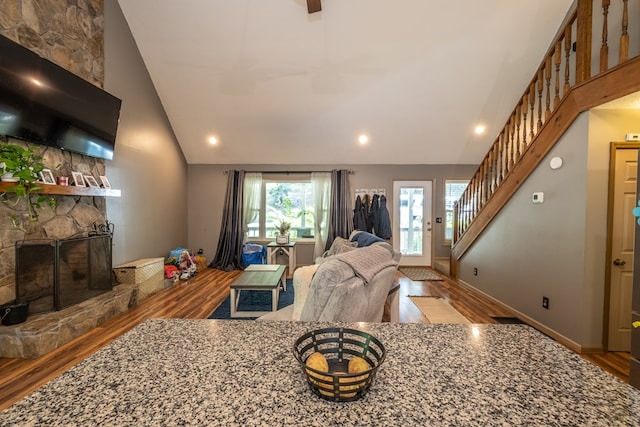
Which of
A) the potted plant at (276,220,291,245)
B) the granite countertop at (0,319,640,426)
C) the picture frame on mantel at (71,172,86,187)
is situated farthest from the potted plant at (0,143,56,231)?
the potted plant at (276,220,291,245)

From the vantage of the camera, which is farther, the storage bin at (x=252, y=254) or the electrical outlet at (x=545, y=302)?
the storage bin at (x=252, y=254)

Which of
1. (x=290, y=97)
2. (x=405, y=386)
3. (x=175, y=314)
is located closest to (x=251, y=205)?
(x=290, y=97)

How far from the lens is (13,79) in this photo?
2.40m

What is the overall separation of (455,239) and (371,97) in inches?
112

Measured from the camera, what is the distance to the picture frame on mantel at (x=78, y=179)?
9.95 ft

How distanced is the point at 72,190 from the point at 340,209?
4115 mm

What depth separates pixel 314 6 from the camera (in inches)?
127

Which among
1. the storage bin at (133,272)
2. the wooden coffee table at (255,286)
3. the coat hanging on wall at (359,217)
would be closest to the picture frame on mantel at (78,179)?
the storage bin at (133,272)

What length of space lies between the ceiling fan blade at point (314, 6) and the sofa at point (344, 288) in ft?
9.19

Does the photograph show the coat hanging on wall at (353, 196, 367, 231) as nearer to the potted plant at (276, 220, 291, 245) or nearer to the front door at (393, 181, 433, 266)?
the front door at (393, 181, 433, 266)

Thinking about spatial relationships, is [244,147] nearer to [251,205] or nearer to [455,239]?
[251,205]

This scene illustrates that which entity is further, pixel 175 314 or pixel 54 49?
pixel 175 314

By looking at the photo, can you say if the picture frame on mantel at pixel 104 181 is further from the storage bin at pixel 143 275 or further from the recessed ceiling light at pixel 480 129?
the recessed ceiling light at pixel 480 129

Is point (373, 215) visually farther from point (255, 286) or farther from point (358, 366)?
point (358, 366)
